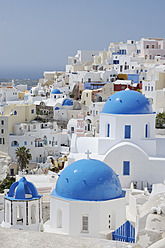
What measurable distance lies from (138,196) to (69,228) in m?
4.26

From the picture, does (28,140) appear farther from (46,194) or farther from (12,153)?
(46,194)

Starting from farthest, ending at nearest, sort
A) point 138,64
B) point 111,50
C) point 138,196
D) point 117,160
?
point 111,50 → point 138,64 → point 117,160 → point 138,196

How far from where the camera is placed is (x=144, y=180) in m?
19.4

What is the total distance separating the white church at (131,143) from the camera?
19.2 meters

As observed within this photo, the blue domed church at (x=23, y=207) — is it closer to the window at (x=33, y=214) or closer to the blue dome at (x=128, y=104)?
the window at (x=33, y=214)

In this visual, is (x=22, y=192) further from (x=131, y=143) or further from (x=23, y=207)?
(x=131, y=143)

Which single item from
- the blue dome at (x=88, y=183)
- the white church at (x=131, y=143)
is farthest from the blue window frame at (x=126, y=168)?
the blue dome at (x=88, y=183)

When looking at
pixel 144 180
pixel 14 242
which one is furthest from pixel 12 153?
pixel 14 242

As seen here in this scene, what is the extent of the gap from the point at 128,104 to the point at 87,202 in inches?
291

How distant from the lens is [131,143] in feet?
63.7

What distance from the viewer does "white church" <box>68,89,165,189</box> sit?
1923 cm

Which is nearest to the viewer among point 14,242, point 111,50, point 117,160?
point 14,242

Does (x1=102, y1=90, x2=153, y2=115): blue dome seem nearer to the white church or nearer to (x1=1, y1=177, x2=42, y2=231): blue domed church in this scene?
the white church

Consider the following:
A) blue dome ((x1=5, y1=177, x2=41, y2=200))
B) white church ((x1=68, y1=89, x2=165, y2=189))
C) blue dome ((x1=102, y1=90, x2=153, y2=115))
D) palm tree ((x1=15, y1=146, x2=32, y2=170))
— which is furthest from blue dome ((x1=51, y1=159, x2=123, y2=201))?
palm tree ((x1=15, y1=146, x2=32, y2=170))
